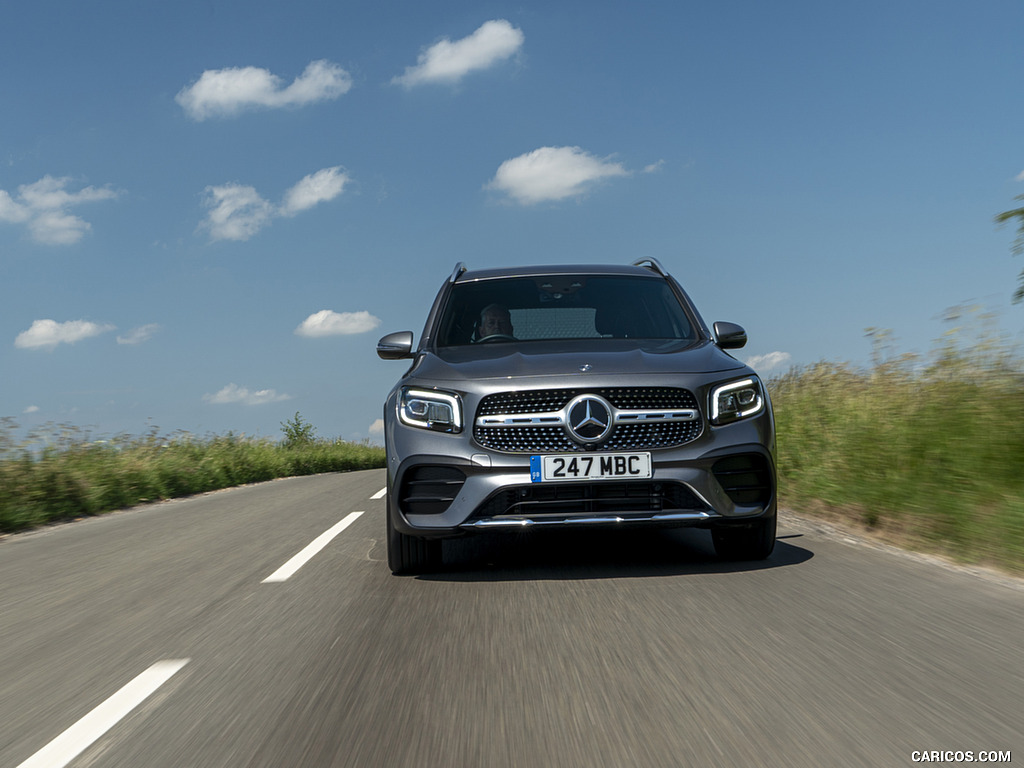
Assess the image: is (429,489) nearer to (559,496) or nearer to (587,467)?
(559,496)

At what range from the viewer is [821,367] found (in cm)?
1154

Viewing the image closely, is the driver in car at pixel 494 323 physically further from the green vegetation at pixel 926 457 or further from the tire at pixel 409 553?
the green vegetation at pixel 926 457

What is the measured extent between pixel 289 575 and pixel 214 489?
11711 mm

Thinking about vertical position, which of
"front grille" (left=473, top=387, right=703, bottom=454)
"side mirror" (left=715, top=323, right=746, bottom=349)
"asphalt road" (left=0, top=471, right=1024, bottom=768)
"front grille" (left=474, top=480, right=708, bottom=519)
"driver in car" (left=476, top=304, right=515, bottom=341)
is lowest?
"asphalt road" (left=0, top=471, right=1024, bottom=768)

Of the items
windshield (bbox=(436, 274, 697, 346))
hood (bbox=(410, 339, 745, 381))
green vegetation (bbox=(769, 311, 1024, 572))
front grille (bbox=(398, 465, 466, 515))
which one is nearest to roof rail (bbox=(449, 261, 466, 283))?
windshield (bbox=(436, 274, 697, 346))

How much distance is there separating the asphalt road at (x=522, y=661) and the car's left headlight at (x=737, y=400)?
874 mm

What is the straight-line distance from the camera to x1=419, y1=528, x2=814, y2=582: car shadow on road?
535 cm

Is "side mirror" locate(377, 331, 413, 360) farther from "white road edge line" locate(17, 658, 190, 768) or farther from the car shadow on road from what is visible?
"white road edge line" locate(17, 658, 190, 768)

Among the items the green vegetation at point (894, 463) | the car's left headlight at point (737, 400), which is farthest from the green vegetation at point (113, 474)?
the car's left headlight at point (737, 400)

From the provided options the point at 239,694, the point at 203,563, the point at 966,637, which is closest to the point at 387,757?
the point at 239,694

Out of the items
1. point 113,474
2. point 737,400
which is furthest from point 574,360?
point 113,474

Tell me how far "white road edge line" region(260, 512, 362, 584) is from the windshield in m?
1.74

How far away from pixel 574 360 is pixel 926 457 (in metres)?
3.22

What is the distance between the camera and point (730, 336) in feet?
20.1
